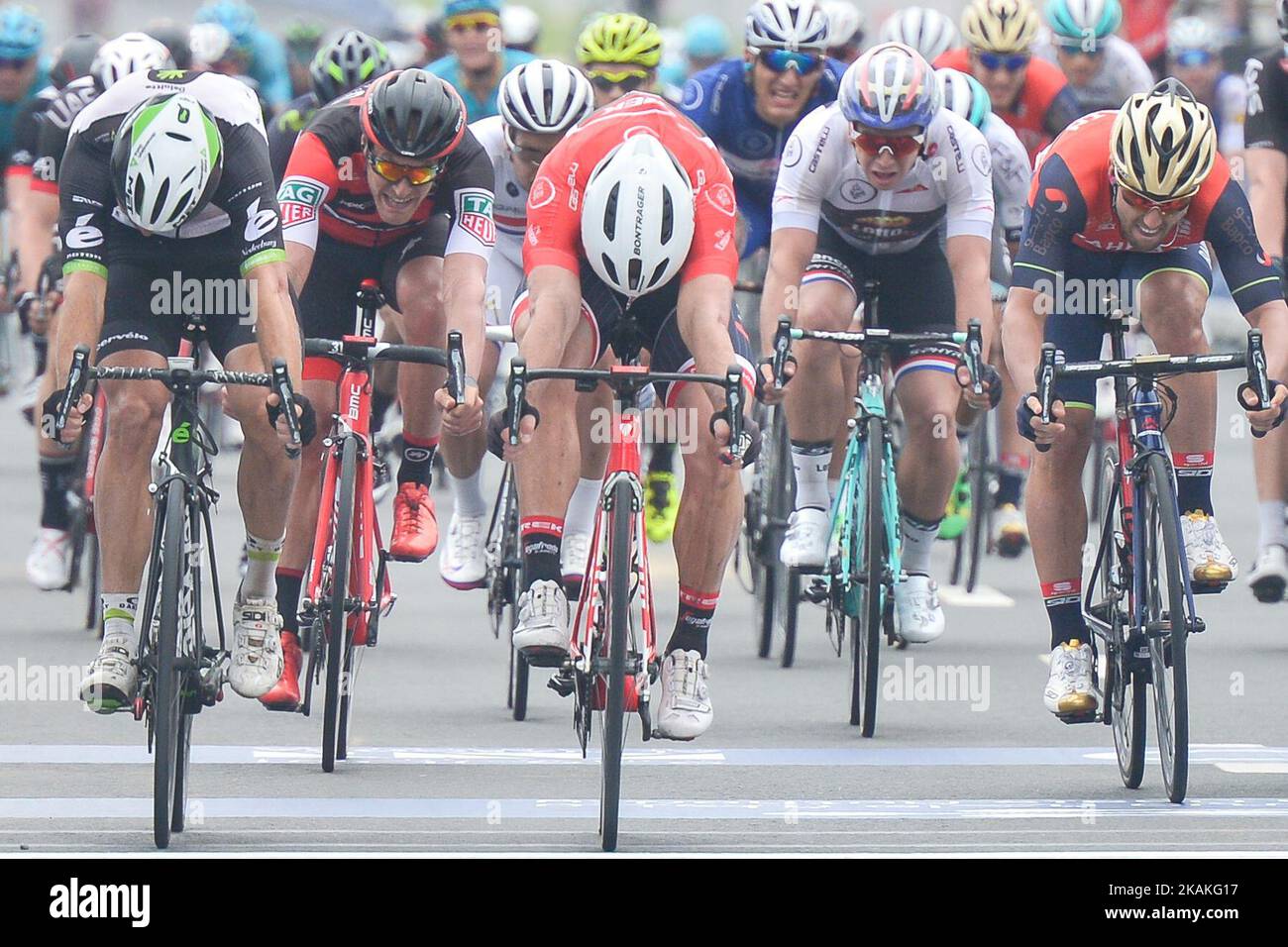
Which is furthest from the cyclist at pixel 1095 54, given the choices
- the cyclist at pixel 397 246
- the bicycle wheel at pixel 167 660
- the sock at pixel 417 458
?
the bicycle wheel at pixel 167 660

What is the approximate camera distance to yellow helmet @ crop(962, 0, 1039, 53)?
13.3 meters

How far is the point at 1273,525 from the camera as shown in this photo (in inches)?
457

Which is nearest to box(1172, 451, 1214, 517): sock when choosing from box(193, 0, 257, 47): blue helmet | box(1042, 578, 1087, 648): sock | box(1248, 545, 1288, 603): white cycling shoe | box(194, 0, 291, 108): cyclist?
box(1042, 578, 1087, 648): sock

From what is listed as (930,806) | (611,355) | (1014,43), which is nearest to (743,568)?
(1014,43)

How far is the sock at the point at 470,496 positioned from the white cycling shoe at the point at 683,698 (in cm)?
296

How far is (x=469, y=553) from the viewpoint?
35.9ft

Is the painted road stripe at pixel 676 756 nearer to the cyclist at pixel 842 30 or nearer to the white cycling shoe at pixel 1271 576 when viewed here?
the white cycling shoe at pixel 1271 576

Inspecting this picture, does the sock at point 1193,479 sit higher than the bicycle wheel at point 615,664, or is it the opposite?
the sock at point 1193,479

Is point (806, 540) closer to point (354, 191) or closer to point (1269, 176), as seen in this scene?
point (354, 191)

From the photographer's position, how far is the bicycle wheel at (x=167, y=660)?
23.7 feet

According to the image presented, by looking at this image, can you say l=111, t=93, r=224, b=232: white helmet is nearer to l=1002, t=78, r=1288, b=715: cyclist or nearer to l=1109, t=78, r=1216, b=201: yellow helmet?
l=1002, t=78, r=1288, b=715: cyclist

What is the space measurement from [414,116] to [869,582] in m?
2.19

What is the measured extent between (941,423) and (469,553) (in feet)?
6.25
